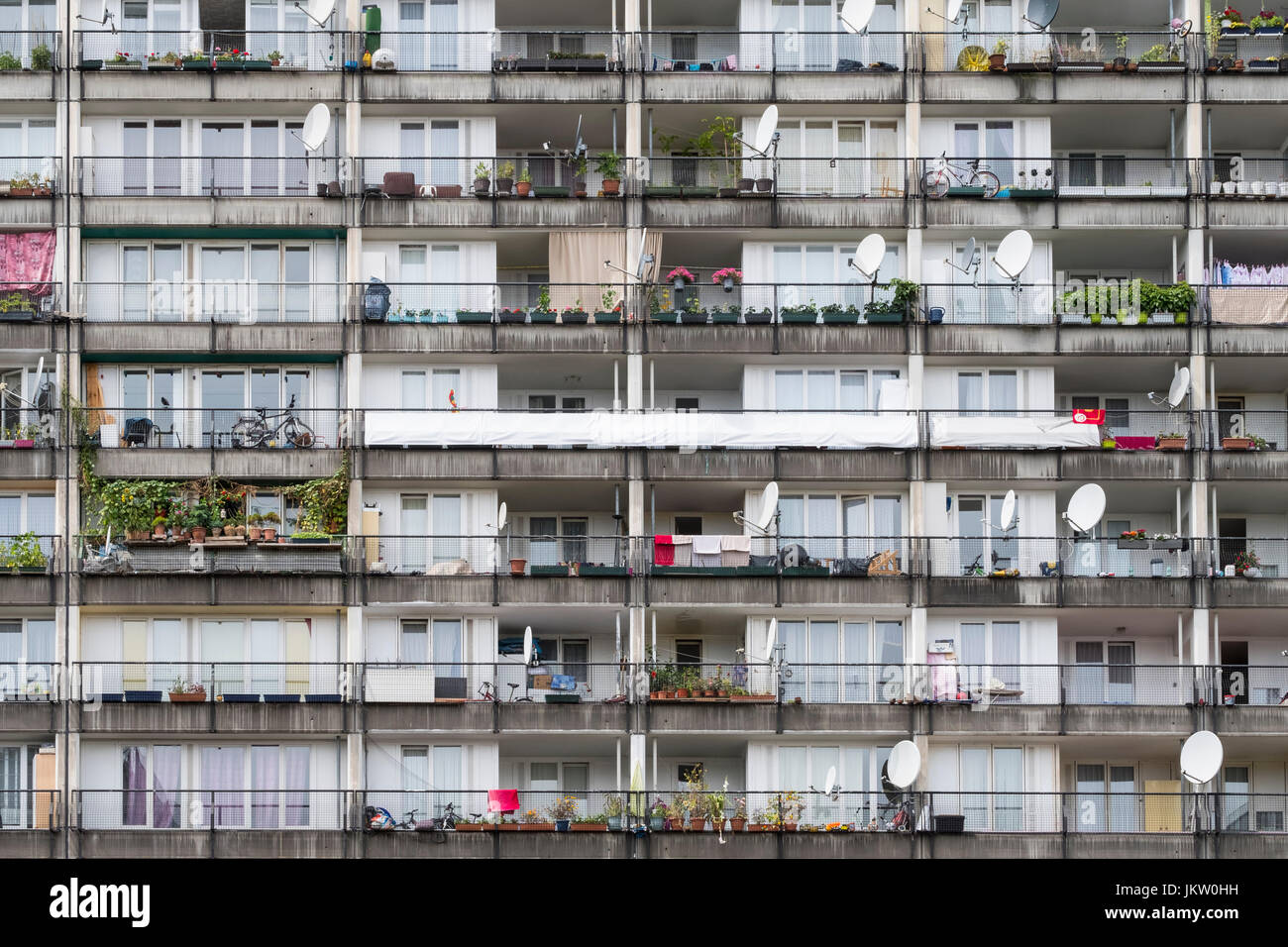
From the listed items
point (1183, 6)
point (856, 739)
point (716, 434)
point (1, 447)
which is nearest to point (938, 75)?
point (1183, 6)

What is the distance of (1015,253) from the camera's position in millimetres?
54594

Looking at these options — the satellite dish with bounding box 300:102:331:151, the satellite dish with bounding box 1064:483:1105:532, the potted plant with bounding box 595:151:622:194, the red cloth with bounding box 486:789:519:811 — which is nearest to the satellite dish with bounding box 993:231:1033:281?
the satellite dish with bounding box 1064:483:1105:532

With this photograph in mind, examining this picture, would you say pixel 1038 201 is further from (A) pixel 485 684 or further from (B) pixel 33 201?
(B) pixel 33 201

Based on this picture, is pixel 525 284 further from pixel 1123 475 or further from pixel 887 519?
pixel 1123 475

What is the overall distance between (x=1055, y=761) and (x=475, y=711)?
14.8 meters

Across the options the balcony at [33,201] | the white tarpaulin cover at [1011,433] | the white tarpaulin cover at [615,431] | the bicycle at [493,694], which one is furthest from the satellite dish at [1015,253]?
the balcony at [33,201]

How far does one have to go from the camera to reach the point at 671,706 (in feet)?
175

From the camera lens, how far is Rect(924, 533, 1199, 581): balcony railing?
179ft

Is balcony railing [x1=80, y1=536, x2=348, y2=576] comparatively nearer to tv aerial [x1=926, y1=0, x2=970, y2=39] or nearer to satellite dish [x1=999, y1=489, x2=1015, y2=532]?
satellite dish [x1=999, y1=489, x2=1015, y2=532]

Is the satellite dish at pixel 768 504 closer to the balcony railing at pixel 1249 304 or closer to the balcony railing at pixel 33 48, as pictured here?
the balcony railing at pixel 1249 304

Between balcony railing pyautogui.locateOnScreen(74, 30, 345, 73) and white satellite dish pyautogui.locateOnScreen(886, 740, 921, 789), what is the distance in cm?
2347

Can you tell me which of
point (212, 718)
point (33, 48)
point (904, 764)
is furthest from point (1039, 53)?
point (212, 718)

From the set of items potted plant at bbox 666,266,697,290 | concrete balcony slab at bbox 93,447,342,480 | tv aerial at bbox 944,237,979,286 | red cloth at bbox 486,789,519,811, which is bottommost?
red cloth at bbox 486,789,519,811

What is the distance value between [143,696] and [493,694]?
8.84 meters
